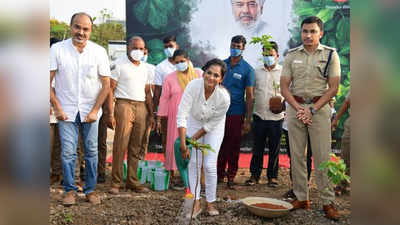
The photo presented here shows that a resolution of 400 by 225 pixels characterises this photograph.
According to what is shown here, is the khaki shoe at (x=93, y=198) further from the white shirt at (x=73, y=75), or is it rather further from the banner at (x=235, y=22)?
the banner at (x=235, y=22)

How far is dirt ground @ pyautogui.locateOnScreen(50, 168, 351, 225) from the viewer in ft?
13.0

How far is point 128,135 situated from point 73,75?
1121 mm

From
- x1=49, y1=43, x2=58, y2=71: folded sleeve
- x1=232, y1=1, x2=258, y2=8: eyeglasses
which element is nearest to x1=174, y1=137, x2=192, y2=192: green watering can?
x1=49, y1=43, x2=58, y2=71: folded sleeve

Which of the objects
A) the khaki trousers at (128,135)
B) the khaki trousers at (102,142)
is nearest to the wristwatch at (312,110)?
the khaki trousers at (128,135)

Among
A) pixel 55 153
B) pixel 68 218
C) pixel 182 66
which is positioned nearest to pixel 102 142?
pixel 55 153

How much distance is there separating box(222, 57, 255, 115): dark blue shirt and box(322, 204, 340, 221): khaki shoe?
1794 millimetres

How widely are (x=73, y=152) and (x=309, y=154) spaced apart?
2.96 m

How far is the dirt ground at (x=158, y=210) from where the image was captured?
3961 mm

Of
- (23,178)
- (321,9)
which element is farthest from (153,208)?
(321,9)

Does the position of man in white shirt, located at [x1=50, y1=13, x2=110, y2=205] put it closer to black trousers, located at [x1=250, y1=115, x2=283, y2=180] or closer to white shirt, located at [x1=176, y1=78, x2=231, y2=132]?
white shirt, located at [x1=176, y1=78, x2=231, y2=132]

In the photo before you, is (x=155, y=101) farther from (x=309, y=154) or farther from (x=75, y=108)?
(x=309, y=154)

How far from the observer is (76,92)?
425 cm

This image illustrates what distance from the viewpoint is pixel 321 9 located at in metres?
5.70

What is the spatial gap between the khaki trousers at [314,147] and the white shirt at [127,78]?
196 cm
